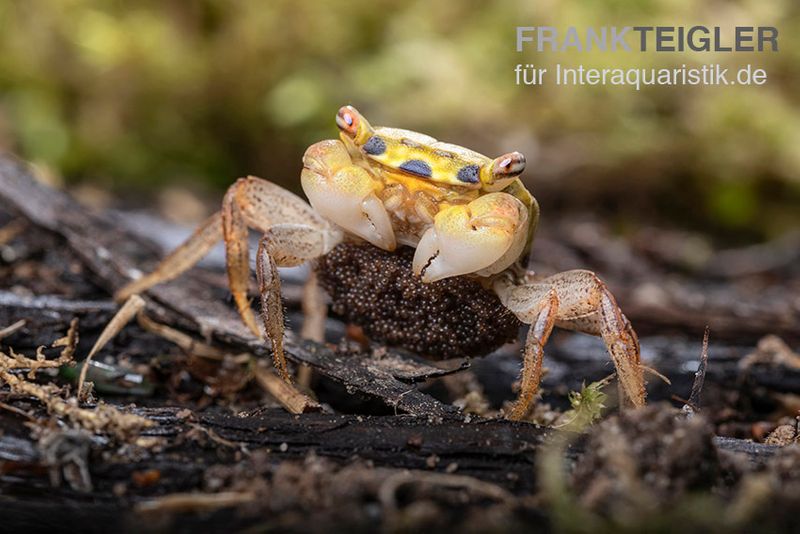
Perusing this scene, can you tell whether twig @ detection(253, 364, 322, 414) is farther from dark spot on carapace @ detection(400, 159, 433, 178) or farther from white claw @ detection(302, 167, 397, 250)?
dark spot on carapace @ detection(400, 159, 433, 178)

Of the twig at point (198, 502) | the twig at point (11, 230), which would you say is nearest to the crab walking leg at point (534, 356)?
the twig at point (198, 502)

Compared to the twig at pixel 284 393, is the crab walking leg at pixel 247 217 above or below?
above

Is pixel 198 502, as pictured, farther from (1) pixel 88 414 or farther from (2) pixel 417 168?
(2) pixel 417 168

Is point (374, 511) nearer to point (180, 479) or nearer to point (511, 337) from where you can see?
point (180, 479)

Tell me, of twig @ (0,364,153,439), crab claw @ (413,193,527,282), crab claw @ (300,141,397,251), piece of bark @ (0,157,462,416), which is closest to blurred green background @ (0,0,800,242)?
piece of bark @ (0,157,462,416)

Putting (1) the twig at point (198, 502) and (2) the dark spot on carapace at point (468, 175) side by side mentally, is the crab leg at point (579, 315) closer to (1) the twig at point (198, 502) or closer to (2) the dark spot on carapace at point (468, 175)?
(2) the dark spot on carapace at point (468, 175)

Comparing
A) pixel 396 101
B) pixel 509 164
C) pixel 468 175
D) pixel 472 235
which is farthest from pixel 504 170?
pixel 396 101
